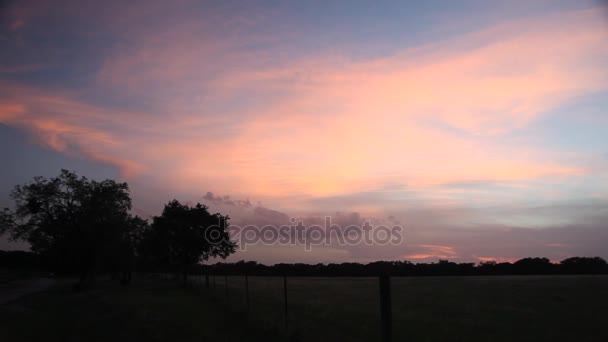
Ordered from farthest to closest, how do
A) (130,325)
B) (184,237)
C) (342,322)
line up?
(184,237) → (130,325) → (342,322)

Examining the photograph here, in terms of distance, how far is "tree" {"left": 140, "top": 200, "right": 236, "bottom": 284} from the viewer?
5509 centimetres

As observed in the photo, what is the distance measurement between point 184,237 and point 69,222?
44.5ft

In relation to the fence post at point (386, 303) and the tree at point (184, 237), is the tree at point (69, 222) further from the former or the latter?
the fence post at point (386, 303)

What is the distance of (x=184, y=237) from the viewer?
54.9 meters

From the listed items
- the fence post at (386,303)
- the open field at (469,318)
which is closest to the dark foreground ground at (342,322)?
the open field at (469,318)

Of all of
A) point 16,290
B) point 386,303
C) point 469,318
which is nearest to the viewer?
point 386,303

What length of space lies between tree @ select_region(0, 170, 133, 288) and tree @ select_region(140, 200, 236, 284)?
8321mm

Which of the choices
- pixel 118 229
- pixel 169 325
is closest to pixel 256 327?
pixel 169 325

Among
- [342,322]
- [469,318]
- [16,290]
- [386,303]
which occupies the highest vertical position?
[386,303]

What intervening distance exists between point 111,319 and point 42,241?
3176cm

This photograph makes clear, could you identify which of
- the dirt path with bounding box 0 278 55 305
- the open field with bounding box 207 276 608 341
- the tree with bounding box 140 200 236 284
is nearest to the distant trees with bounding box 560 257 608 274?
the open field with bounding box 207 276 608 341

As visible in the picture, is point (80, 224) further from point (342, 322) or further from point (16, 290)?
point (342, 322)

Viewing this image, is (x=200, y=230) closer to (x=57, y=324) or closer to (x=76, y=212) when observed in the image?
(x=76, y=212)

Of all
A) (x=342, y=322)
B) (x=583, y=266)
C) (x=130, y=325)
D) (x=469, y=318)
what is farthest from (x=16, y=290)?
(x=583, y=266)
